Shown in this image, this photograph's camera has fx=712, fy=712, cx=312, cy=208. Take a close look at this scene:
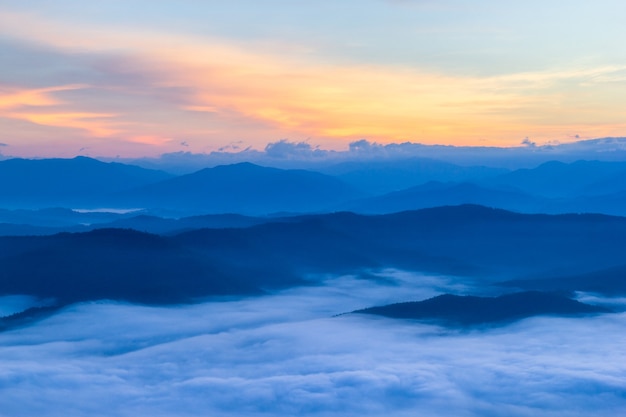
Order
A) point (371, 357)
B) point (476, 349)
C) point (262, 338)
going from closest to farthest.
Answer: point (371, 357) < point (476, 349) < point (262, 338)

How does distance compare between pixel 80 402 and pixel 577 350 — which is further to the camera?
pixel 577 350

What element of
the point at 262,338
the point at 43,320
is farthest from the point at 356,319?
the point at 43,320

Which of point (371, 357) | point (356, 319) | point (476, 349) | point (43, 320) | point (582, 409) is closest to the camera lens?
point (582, 409)

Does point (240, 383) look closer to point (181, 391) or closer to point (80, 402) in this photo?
point (181, 391)

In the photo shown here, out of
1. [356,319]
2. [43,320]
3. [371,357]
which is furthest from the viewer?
[43,320]

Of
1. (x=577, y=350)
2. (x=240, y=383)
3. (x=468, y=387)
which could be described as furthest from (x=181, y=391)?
(x=577, y=350)

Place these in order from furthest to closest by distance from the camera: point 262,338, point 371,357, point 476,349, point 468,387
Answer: point 262,338, point 476,349, point 371,357, point 468,387

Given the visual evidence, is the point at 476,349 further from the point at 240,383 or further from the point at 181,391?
the point at 181,391

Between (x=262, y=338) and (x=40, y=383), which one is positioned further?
(x=262, y=338)

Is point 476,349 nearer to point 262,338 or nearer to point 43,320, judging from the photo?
point 262,338
